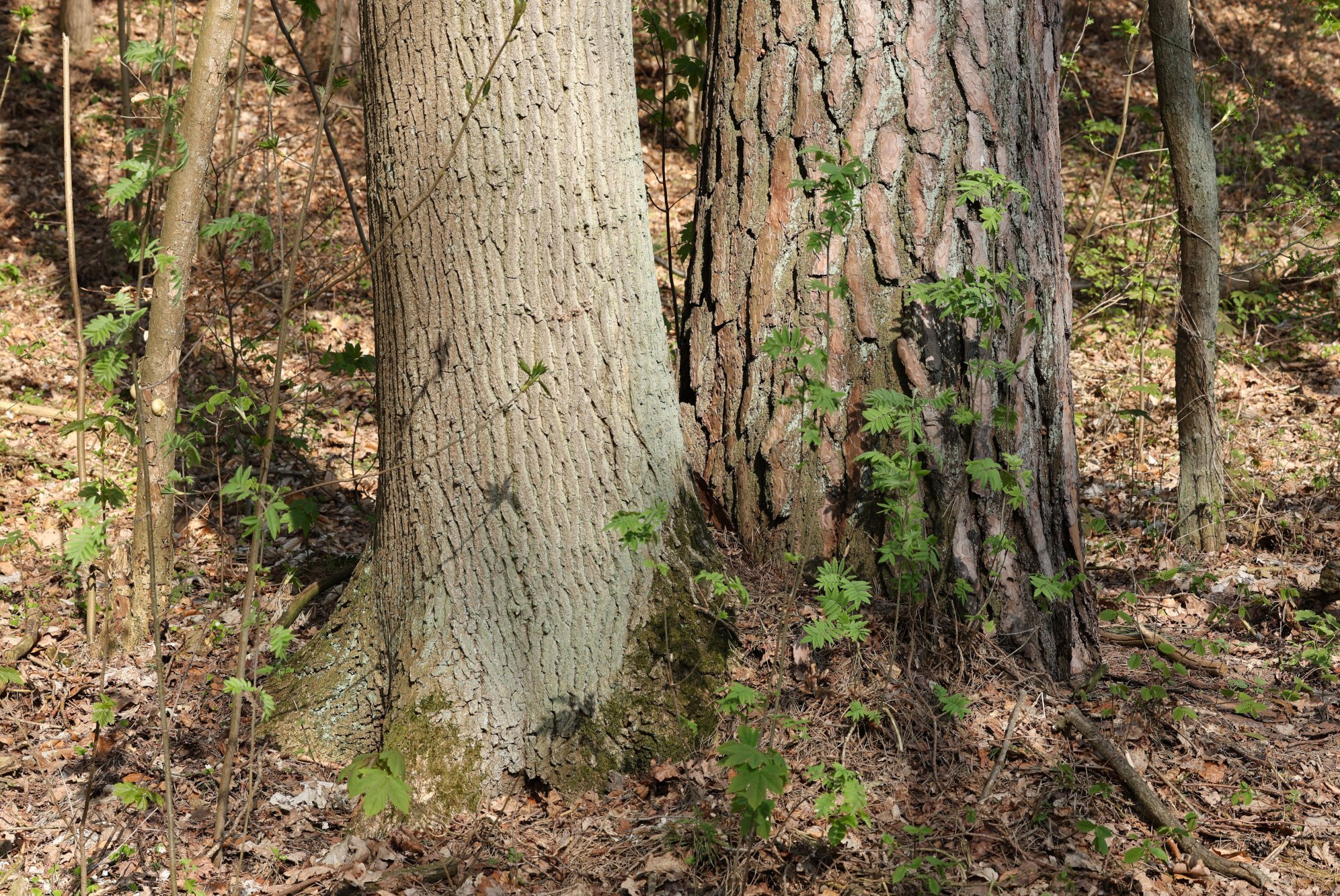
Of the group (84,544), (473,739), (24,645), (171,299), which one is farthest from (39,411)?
(473,739)

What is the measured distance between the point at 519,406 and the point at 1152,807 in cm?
210

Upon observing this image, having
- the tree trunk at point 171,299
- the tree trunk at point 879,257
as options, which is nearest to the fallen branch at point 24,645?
the tree trunk at point 171,299

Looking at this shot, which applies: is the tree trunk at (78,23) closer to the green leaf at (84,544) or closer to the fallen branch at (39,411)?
the fallen branch at (39,411)

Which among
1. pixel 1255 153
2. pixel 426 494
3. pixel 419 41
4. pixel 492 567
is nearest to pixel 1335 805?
pixel 492 567

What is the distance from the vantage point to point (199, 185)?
11.1 ft

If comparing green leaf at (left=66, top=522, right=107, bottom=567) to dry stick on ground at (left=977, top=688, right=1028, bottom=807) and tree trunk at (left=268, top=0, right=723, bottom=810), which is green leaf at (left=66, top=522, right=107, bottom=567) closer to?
tree trunk at (left=268, top=0, right=723, bottom=810)

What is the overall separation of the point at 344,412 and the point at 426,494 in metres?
3.27

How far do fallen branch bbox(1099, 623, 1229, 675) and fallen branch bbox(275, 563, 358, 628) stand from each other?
278cm

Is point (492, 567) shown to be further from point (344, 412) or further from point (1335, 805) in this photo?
point (344, 412)

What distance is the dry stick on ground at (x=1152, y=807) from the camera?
2.60 meters

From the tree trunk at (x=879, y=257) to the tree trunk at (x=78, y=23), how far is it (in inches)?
337

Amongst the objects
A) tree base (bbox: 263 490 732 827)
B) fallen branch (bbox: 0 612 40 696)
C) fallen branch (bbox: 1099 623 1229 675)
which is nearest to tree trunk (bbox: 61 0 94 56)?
fallen branch (bbox: 0 612 40 696)

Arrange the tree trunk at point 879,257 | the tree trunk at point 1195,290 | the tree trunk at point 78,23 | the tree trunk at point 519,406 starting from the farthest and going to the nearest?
the tree trunk at point 78,23, the tree trunk at point 1195,290, the tree trunk at point 879,257, the tree trunk at point 519,406

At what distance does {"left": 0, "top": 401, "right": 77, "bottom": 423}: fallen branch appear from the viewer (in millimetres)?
5164
